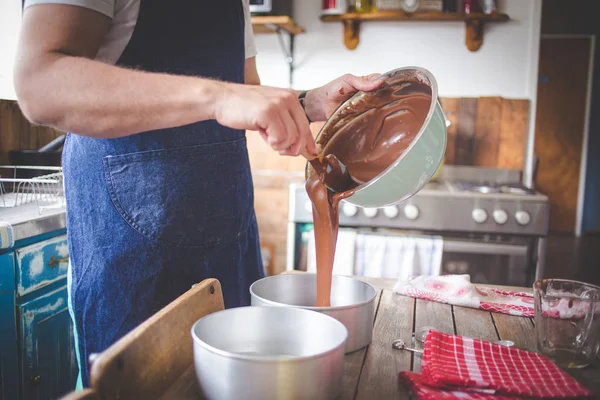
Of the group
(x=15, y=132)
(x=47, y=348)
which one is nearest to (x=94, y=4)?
(x=47, y=348)

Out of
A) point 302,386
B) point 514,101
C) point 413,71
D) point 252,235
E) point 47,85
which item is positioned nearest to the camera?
point 302,386

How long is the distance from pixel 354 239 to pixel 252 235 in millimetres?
1258

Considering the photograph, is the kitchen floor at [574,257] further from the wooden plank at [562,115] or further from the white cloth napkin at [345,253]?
the white cloth napkin at [345,253]

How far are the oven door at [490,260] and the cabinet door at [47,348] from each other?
159 centimetres

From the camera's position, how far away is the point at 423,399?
0.74 meters

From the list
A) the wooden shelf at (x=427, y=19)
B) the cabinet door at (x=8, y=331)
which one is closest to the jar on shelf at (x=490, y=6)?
the wooden shelf at (x=427, y=19)

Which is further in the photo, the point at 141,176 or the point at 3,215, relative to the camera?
the point at 3,215

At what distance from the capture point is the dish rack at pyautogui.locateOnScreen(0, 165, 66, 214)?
6.49 feet

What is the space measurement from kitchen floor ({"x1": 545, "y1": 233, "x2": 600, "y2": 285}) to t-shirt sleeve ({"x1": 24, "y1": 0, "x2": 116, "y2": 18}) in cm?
393

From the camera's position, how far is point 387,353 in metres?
0.94

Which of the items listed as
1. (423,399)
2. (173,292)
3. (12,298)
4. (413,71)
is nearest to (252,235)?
(173,292)

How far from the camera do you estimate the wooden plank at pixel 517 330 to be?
1.01 meters

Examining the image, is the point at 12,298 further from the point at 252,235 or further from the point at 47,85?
the point at 47,85

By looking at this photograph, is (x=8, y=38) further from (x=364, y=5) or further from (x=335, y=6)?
(x=364, y=5)
